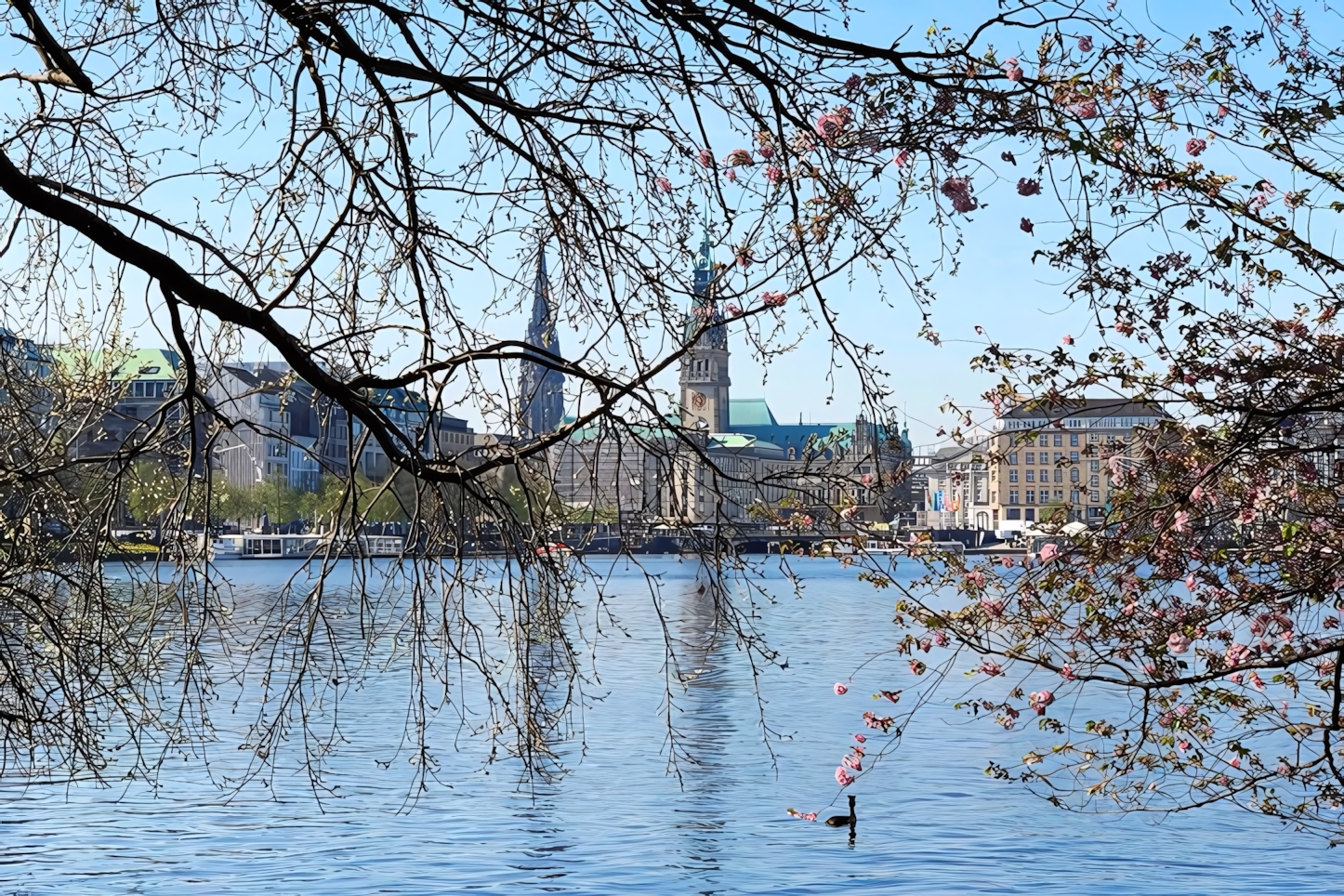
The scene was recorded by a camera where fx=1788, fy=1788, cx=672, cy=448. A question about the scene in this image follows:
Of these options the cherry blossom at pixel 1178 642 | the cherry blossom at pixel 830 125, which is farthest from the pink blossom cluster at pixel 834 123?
the cherry blossom at pixel 1178 642

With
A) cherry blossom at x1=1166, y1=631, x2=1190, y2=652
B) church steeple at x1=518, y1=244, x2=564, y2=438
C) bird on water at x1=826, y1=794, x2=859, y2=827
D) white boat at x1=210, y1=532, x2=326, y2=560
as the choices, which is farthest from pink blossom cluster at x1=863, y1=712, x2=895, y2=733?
white boat at x1=210, y1=532, x2=326, y2=560

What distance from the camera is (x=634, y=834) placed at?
65.0ft

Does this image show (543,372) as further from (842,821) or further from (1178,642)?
(842,821)

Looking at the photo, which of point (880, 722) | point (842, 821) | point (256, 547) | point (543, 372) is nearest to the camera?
point (543, 372)

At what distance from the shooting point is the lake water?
1720cm

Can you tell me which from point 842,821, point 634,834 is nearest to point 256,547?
point 634,834

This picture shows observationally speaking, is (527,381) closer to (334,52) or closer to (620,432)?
(620,432)

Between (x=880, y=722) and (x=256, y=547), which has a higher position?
(x=256, y=547)

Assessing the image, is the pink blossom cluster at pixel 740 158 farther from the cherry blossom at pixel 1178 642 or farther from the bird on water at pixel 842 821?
the bird on water at pixel 842 821

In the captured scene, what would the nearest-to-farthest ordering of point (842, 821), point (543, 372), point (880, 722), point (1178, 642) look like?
1. point (543, 372)
2. point (1178, 642)
3. point (880, 722)
4. point (842, 821)

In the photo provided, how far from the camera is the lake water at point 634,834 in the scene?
17.2 metres

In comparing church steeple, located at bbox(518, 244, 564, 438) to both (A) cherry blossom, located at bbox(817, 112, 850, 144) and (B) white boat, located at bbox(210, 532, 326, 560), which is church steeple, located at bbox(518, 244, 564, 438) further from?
(B) white boat, located at bbox(210, 532, 326, 560)

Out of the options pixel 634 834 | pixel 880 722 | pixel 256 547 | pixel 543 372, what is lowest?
pixel 634 834

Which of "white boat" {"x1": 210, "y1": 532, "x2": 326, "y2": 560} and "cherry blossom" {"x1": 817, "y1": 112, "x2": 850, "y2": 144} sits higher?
"cherry blossom" {"x1": 817, "y1": 112, "x2": 850, "y2": 144}
